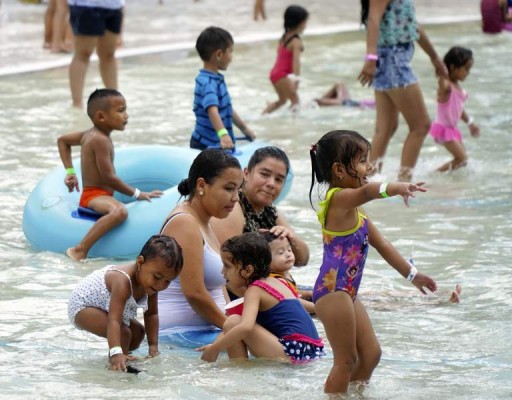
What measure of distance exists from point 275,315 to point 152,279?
59cm

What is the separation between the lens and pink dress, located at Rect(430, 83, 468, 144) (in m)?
9.52

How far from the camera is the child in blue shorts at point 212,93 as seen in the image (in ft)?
25.9

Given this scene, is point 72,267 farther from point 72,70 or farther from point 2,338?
point 72,70

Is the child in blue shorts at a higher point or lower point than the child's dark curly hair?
higher

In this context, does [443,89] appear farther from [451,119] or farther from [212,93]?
[212,93]

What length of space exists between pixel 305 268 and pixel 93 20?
4978 millimetres

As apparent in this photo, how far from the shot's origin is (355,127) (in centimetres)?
1145

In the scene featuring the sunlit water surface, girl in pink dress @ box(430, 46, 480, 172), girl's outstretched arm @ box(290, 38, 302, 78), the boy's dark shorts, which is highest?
the boy's dark shorts

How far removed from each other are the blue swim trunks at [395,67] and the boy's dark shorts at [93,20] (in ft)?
11.4

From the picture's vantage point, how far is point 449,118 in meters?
9.54

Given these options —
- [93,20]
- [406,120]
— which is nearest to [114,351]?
[406,120]

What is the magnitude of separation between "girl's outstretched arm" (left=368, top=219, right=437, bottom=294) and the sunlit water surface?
1.35ft

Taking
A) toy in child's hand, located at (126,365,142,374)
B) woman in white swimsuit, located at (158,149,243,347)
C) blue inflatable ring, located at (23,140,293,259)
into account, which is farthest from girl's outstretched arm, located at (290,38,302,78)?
toy in child's hand, located at (126,365,142,374)

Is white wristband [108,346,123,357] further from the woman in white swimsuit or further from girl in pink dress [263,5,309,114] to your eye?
girl in pink dress [263,5,309,114]
